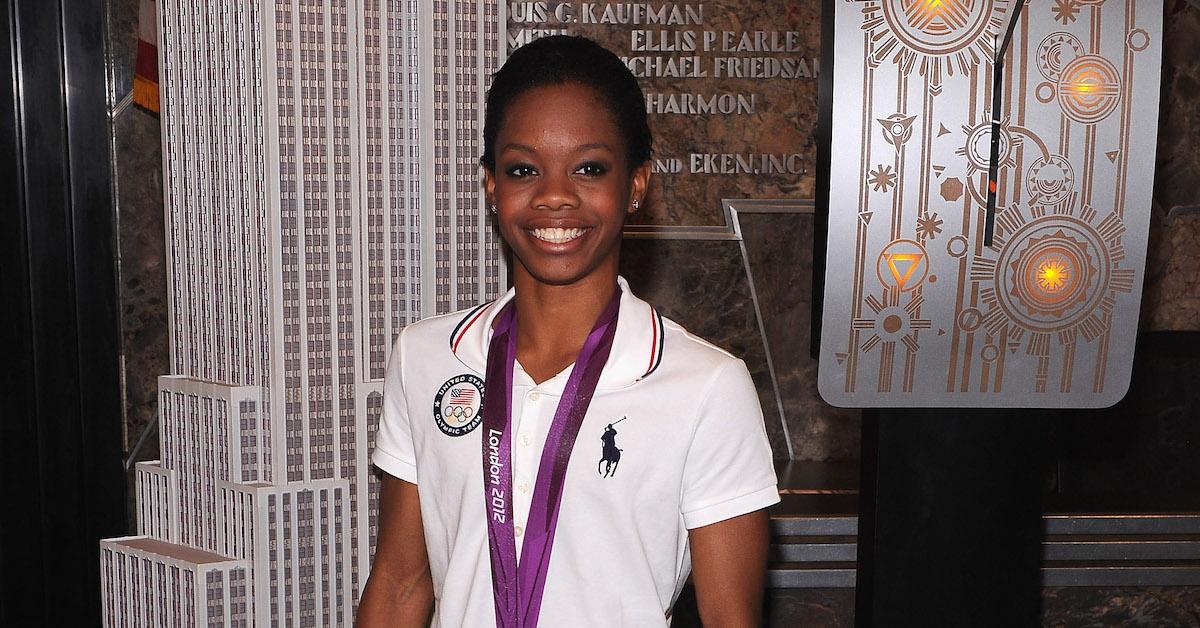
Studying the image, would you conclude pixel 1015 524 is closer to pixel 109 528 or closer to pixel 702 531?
pixel 702 531

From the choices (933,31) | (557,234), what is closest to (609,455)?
(557,234)

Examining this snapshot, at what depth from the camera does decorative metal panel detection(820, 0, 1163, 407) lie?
1.72 meters

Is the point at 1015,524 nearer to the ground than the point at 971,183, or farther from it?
nearer to the ground

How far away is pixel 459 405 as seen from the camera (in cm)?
160

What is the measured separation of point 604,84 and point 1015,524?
1.01 m

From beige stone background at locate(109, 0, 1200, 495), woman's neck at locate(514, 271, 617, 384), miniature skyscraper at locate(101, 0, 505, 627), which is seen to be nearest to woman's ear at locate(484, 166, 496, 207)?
woman's neck at locate(514, 271, 617, 384)

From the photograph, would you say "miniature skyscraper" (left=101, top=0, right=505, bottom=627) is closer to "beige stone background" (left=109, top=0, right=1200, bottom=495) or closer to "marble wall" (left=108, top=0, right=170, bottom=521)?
"marble wall" (left=108, top=0, right=170, bottom=521)

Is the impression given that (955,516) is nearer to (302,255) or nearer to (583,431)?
(583,431)

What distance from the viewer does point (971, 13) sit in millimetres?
1718

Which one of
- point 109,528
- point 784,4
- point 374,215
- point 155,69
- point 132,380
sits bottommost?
point 109,528

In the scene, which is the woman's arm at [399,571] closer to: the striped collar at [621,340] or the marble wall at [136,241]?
the striped collar at [621,340]

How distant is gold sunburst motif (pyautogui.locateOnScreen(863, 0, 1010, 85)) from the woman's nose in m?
0.54

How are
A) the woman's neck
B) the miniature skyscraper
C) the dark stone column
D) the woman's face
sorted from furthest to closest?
the miniature skyscraper → the dark stone column → the woman's neck → the woman's face

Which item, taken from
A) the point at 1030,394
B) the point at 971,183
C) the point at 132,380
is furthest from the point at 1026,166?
the point at 132,380
